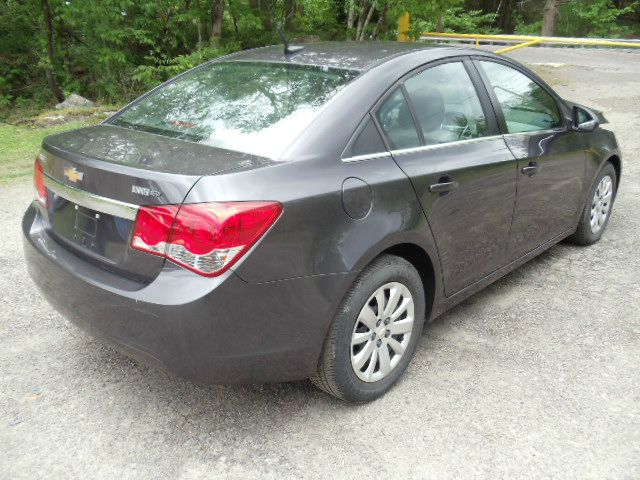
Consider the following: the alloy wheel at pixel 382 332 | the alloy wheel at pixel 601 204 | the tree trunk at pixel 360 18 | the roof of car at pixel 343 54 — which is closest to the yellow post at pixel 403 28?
the tree trunk at pixel 360 18

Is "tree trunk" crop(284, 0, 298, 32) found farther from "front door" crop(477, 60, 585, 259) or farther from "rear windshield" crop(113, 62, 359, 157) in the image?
"rear windshield" crop(113, 62, 359, 157)

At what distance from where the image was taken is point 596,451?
2.58 metres

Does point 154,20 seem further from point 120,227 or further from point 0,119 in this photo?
point 120,227

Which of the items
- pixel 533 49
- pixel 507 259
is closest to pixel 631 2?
pixel 533 49

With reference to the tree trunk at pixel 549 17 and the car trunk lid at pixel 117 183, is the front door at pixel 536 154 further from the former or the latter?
the tree trunk at pixel 549 17

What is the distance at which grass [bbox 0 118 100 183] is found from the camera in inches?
274

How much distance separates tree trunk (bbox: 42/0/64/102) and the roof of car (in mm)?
10117

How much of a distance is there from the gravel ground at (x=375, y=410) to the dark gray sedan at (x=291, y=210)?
267 mm

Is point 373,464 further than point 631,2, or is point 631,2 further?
point 631,2

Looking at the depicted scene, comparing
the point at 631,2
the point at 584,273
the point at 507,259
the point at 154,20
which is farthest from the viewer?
the point at 631,2

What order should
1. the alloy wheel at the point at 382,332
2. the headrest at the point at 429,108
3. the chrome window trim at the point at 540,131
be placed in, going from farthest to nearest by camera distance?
1. the chrome window trim at the point at 540,131
2. the headrest at the point at 429,108
3. the alloy wheel at the point at 382,332

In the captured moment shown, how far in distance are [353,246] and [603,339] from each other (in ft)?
6.03

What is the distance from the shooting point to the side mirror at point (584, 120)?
13.9ft

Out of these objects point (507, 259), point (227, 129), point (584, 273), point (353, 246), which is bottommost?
point (584, 273)
